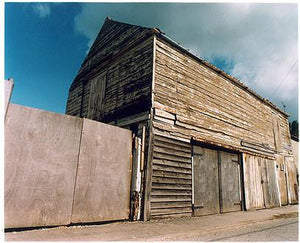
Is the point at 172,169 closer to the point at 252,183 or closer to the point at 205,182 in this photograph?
the point at 205,182

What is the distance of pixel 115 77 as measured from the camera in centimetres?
913

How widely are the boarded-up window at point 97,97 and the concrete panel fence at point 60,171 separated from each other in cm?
404

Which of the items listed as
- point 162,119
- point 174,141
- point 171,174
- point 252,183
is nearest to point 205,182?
point 171,174

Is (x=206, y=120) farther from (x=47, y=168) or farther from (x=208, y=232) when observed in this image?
(x=47, y=168)

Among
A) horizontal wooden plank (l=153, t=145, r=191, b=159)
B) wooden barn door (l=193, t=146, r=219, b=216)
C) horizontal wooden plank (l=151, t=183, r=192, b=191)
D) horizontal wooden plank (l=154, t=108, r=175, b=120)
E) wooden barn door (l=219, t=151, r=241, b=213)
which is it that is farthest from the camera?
wooden barn door (l=219, t=151, r=241, b=213)

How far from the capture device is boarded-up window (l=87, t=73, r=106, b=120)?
9444 mm

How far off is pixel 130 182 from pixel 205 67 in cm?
612

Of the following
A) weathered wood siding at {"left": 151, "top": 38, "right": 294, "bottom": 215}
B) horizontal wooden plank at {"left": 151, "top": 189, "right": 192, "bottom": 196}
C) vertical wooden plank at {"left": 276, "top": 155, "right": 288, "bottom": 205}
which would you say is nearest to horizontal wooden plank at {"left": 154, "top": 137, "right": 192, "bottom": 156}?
weathered wood siding at {"left": 151, "top": 38, "right": 294, "bottom": 215}

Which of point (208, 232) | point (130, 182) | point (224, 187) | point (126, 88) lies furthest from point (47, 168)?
point (224, 187)

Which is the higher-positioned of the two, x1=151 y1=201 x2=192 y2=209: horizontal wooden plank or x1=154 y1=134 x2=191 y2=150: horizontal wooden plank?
x1=154 y1=134 x2=191 y2=150: horizontal wooden plank

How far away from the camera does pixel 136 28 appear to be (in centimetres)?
899

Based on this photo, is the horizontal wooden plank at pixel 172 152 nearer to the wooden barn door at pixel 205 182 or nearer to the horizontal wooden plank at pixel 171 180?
the wooden barn door at pixel 205 182

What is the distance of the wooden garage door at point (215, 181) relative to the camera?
7621mm

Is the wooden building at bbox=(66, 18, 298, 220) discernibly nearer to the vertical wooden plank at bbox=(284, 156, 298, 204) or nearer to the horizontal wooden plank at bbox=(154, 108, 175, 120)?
the horizontal wooden plank at bbox=(154, 108, 175, 120)
